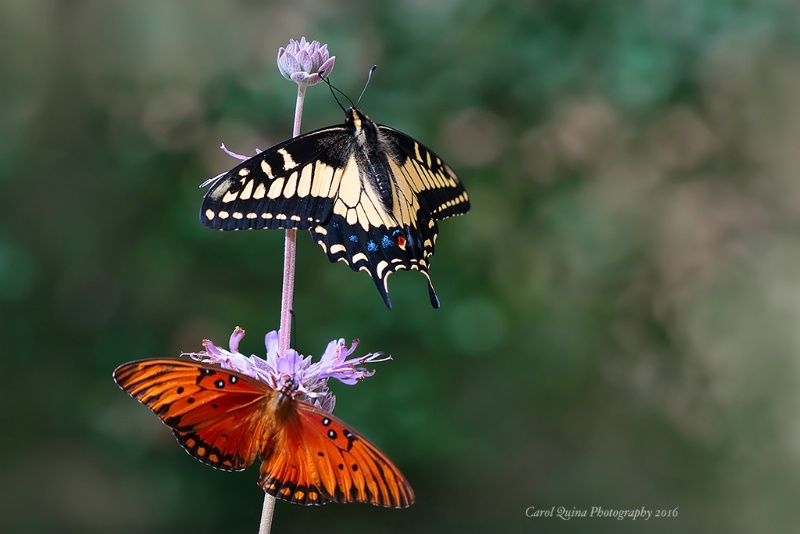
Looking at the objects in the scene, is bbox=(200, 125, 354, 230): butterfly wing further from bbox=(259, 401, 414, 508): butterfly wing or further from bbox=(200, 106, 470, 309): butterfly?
bbox=(259, 401, 414, 508): butterfly wing

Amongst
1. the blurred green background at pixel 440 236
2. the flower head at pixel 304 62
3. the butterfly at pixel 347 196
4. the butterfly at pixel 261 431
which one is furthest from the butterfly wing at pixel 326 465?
the blurred green background at pixel 440 236

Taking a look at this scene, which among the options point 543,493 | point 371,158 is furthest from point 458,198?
point 543,493

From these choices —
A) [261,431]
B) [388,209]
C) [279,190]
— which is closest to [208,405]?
[261,431]

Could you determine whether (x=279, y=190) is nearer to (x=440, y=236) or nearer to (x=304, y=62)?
(x=304, y=62)

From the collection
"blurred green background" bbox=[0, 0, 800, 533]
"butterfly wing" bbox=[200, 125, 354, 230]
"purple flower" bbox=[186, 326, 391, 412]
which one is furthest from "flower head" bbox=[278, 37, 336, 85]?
"blurred green background" bbox=[0, 0, 800, 533]

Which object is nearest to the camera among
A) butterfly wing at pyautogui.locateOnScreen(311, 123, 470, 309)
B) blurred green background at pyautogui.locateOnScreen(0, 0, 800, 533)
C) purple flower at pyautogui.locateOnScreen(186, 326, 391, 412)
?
purple flower at pyautogui.locateOnScreen(186, 326, 391, 412)

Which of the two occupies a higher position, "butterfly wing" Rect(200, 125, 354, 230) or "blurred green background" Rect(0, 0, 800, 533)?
"blurred green background" Rect(0, 0, 800, 533)
